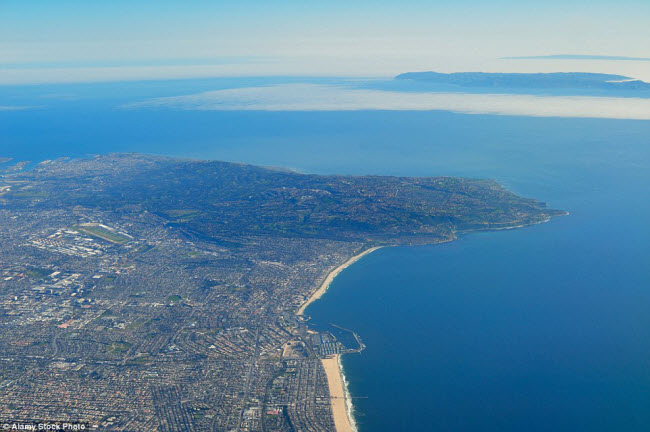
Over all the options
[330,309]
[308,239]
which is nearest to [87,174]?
[308,239]

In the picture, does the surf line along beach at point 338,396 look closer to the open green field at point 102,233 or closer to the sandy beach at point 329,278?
the sandy beach at point 329,278

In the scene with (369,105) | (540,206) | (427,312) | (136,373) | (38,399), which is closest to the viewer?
(38,399)

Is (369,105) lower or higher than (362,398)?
higher

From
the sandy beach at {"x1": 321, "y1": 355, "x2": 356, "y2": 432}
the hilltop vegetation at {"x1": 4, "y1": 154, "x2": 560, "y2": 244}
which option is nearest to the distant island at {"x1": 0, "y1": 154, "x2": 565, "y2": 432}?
the sandy beach at {"x1": 321, "y1": 355, "x2": 356, "y2": 432}

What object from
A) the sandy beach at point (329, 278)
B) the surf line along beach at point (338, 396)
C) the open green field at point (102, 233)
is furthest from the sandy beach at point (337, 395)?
the open green field at point (102, 233)

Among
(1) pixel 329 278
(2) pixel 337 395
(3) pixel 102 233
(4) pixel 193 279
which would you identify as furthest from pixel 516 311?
(3) pixel 102 233

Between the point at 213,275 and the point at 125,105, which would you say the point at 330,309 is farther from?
the point at 125,105

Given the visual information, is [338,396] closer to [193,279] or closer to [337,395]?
[337,395]

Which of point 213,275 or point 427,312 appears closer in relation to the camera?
point 427,312
